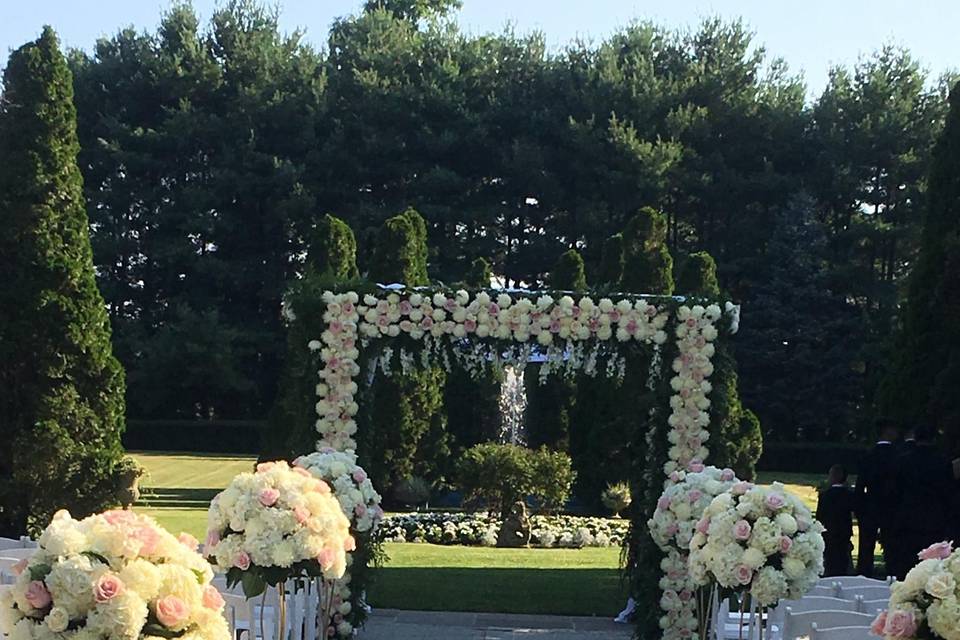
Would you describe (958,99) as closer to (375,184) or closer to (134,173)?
(375,184)

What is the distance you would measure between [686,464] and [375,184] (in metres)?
24.9

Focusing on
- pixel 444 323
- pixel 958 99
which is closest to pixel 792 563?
pixel 444 323

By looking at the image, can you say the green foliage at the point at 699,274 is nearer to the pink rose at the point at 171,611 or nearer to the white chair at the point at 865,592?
the white chair at the point at 865,592

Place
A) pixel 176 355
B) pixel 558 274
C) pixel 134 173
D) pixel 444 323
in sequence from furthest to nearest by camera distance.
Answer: pixel 134 173, pixel 176 355, pixel 558 274, pixel 444 323

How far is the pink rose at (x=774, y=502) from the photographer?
5.46 metres

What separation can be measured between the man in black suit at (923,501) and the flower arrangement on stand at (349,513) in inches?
157

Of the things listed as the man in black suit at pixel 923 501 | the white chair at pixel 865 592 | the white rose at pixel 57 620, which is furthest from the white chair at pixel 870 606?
the white rose at pixel 57 620

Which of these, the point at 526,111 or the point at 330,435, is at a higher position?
the point at 526,111

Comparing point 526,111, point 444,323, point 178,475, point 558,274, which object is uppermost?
point 526,111

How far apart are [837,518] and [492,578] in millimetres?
3543

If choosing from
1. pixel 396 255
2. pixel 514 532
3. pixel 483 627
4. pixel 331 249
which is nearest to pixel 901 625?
pixel 483 627

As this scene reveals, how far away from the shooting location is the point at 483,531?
13930 mm

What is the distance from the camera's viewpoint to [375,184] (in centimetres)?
3222

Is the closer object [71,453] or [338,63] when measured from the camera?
[71,453]
